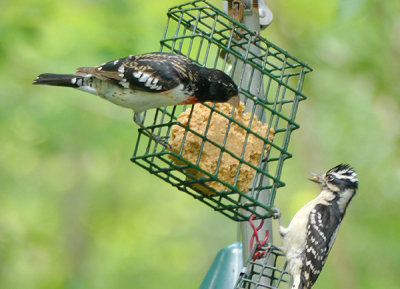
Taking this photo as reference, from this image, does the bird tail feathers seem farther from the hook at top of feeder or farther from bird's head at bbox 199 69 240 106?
the hook at top of feeder

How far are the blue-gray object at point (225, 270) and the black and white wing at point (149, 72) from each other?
61.2 inches

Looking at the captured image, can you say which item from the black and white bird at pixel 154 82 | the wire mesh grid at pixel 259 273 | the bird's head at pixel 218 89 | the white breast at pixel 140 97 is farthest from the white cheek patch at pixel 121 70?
the wire mesh grid at pixel 259 273

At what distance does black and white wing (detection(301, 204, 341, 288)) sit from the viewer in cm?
583

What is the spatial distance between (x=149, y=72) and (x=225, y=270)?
5.80ft

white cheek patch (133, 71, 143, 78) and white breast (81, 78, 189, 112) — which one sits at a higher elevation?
white cheek patch (133, 71, 143, 78)

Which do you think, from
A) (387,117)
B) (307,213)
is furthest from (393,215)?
(307,213)

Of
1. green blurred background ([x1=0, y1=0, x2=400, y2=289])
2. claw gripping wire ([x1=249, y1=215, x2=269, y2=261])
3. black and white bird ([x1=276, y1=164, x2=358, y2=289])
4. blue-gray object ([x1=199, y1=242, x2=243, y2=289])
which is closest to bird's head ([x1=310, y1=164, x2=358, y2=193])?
black and white bird ([x1=276, y1=164, x2=358, y2=289])

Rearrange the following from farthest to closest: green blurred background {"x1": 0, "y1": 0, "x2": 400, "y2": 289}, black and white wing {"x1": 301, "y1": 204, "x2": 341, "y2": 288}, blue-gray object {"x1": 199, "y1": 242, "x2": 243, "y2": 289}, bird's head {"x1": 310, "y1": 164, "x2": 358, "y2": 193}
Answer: green blurred background {"x1": 0, "y1": 0, "x2": 400, "y2": 289} < bird's head {"x1": 310, "y1": 164, "x2": 358, "y2": 193} < black and white wing {"x1": 301, "y1": 204, "x2": 341, "y2": 288} < blue-gray object {"x1": 199, "y1": 242, "x2": 243, "y2": 289}

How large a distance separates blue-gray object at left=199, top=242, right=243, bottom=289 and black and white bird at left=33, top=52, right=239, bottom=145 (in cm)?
121

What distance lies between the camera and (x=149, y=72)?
4809mm

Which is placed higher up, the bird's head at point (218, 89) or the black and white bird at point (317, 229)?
the bird's head at point (218, 89)

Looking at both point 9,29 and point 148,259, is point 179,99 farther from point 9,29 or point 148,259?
point 148,259

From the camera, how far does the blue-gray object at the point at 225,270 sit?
17.6 ft

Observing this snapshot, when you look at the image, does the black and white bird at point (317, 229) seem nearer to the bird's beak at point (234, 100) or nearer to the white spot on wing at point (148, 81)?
the bird's beak at point (234, 100)
